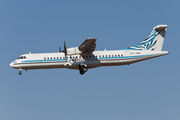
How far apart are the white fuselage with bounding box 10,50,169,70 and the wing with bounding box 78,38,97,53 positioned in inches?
33.1

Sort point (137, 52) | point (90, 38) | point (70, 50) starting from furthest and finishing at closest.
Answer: point (137, 52) < point (70, 50) < point (90, 38)

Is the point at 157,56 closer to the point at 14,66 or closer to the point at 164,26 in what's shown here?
the point at 164,26

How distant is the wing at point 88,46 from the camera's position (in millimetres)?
27022

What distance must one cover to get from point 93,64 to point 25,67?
322 inches

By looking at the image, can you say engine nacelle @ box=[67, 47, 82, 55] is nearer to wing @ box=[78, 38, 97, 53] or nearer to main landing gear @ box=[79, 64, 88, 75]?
wing @ box=[78, 38, 97, 53]

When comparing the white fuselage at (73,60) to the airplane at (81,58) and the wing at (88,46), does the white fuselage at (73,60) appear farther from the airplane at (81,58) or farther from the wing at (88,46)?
the wing at (88,46)

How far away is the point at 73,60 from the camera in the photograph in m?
29.8

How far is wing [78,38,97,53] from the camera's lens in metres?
27.0

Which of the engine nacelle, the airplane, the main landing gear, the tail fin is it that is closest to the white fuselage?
the airplane

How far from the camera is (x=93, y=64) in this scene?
98.4ft

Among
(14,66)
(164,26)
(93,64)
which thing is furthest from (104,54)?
(14,66)

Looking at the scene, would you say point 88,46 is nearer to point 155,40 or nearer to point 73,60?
point 73,60

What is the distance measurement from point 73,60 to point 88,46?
268 cm

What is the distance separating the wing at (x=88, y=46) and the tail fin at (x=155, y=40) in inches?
219
